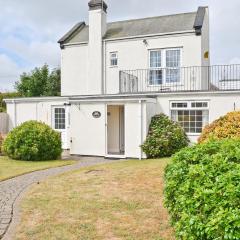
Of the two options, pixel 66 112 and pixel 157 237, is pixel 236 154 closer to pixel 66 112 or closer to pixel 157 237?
pixel 157 237

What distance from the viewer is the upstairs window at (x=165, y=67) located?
2237cm

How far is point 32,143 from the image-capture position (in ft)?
53.8

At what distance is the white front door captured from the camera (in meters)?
22.0

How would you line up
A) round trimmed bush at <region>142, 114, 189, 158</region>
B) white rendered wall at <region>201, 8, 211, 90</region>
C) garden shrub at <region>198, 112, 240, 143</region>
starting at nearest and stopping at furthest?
garden shrub at <region>198, 112, 240, 143</region> < round trimmed bush at <region>142, 114, 189, 158</region> < white rendered wall at <region>201, 8, 211, 90</region>

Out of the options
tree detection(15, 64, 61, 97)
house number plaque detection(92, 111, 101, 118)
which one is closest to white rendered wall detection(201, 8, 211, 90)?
house number plaque detection(92, 111, 101, 118)

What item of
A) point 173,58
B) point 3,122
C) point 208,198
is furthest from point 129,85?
point 208,198

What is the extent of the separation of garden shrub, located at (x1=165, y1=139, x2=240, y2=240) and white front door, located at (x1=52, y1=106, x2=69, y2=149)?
17.3m

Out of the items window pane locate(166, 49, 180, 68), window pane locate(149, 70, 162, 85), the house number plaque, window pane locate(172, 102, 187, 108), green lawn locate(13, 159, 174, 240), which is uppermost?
window pane locate(166, 49, 180, 68)

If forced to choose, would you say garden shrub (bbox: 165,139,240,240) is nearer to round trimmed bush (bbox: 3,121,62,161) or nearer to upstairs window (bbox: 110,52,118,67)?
round trimmed bush (bbox: 3,121,62,161)

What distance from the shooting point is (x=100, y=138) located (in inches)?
719

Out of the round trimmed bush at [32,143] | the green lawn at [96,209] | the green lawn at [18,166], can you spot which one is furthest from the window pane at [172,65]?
the green lawn at [96,209]

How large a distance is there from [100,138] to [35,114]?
22.8 ft

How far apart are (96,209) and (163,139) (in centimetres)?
961

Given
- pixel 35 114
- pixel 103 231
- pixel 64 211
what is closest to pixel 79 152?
pixel 35 114
